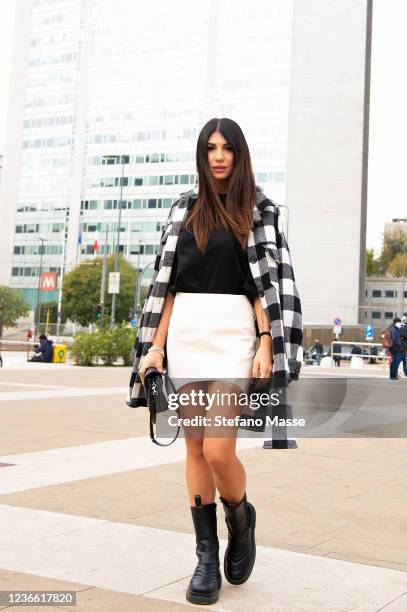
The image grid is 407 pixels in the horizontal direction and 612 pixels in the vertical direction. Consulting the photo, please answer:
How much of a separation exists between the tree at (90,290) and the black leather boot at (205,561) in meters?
71.9

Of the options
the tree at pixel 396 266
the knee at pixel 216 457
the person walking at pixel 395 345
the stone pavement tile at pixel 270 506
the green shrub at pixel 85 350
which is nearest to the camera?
the knee at pixel 216 457

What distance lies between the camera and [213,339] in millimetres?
3168

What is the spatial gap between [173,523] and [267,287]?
1.76 meters

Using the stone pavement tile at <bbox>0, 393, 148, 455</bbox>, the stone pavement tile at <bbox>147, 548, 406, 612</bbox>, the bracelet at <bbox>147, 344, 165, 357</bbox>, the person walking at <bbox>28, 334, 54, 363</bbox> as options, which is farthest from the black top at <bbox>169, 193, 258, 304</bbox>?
the person walking at <bbox>28, 334, 54, 363</bbox>

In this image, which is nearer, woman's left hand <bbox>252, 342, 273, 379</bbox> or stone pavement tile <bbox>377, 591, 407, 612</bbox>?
stone pavement tile <bbox>377, 591, 407, 612</bbox>

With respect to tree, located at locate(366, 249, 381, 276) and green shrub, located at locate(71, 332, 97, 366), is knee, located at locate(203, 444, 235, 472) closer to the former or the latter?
green shrub, located at locate(71, 332, 97, 366)

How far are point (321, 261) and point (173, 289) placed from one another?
87443 millimetres

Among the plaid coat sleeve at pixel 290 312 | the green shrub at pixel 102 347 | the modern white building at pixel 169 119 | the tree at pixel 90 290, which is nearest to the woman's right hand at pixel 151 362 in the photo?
the plaid coat sleeve at pixel 290 312

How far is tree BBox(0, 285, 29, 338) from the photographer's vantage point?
8006 centimetres

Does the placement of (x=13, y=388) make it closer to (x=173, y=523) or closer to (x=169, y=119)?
(x=173, y=523)

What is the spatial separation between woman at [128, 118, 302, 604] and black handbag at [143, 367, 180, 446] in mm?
35

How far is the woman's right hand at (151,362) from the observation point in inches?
129

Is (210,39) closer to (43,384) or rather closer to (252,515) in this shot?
(43,384)

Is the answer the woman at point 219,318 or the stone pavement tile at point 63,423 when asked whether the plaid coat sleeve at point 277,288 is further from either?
the stone pavement tile at point 63,423
